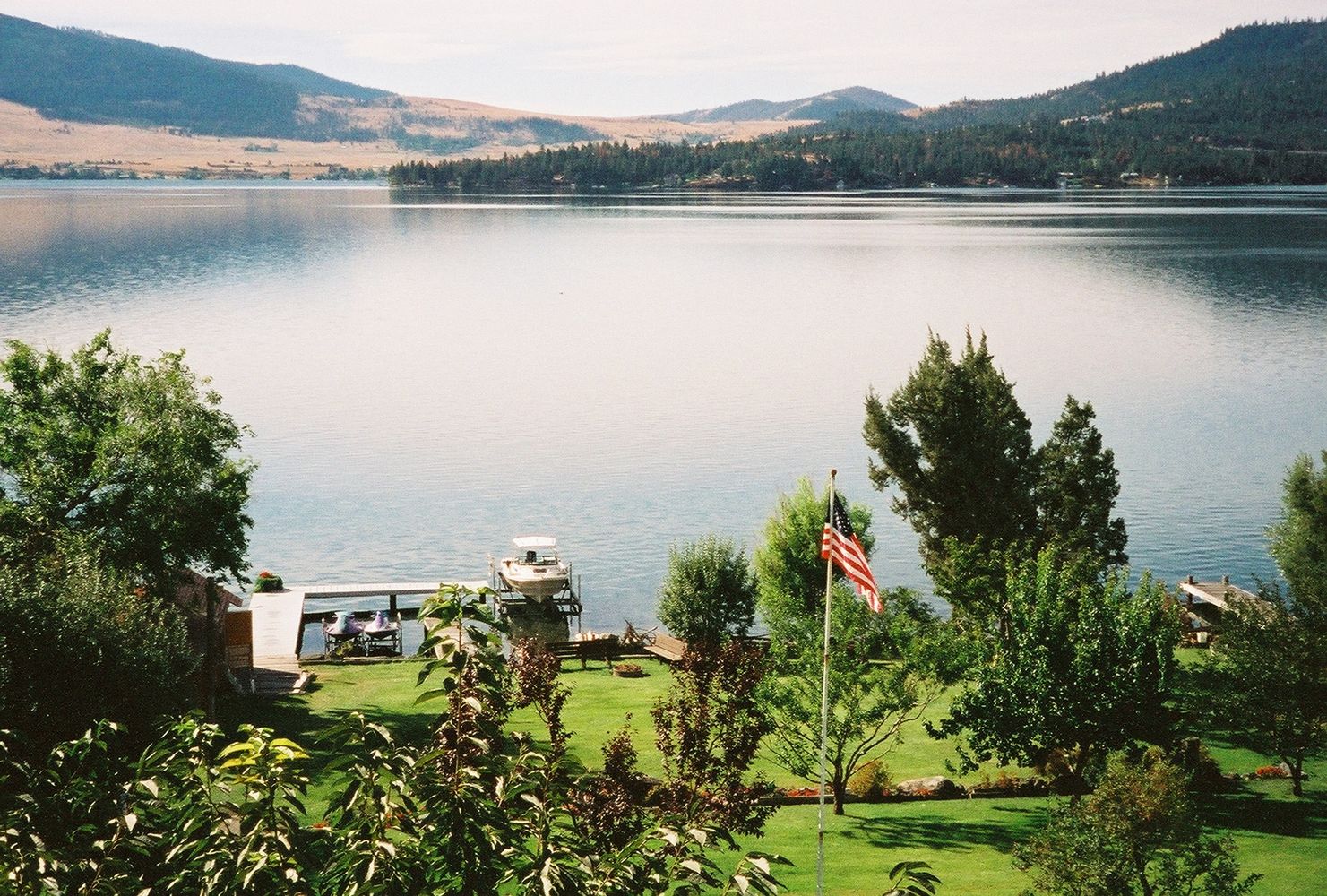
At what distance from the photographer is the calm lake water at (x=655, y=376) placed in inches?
2562

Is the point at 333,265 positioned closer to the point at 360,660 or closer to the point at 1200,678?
the point at 360,660

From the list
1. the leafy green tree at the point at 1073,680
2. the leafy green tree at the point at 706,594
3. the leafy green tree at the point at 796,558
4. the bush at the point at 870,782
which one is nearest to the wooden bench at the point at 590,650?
the leafy green tree at the point at 706,594

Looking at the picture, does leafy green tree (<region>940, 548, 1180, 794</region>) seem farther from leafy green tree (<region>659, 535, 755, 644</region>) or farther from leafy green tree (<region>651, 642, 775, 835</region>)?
leafy green tree (<region>659, 535, 755, 644</region>)

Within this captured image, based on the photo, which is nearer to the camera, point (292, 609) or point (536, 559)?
point (292, 609)

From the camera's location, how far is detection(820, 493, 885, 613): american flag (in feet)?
70.5

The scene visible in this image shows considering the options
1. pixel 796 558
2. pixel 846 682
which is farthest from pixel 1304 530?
pixel 846 682

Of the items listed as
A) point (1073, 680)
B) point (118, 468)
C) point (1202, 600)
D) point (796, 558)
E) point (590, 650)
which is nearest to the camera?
point (1073, 680)

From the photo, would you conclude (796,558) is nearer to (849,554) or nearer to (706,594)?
(706,594)

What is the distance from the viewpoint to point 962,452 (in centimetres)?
5191

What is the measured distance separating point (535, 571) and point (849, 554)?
111 feet

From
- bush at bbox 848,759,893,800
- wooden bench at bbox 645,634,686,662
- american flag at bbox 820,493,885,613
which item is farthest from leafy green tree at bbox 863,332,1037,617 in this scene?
american flag at bbox 820,493,885,613

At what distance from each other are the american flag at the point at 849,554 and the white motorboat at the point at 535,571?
31062 millimetres

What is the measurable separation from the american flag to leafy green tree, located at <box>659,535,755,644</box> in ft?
83.6

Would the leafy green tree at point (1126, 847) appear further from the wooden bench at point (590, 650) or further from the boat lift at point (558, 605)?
the boat lift at point (558, 605)
